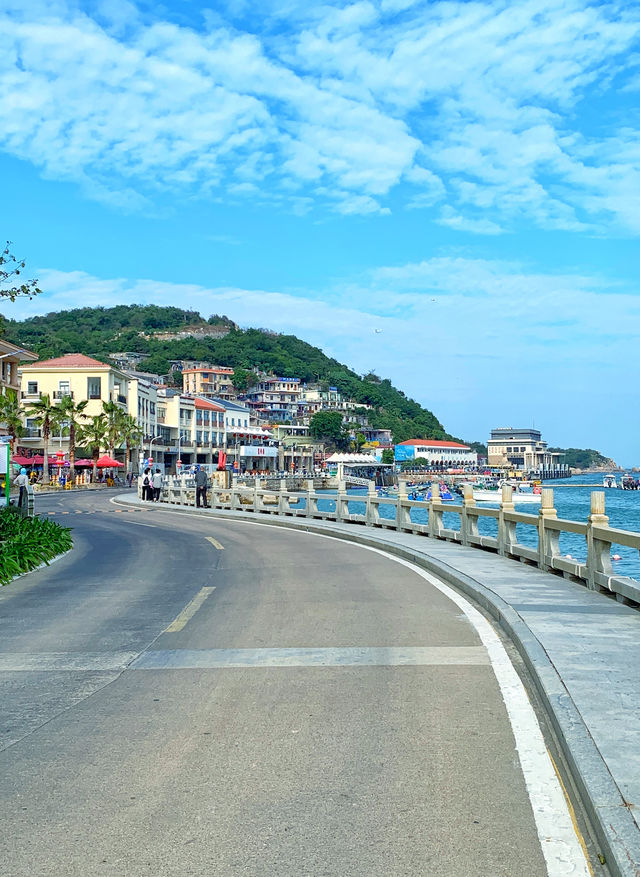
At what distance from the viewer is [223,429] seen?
14075 cm

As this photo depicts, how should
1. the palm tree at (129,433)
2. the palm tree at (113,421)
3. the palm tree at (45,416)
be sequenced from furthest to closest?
the palm tree at (129,433)
the palm tree at (113,421)
the palm tree at (45,416)

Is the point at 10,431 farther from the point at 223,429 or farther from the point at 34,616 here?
the point at 34,616

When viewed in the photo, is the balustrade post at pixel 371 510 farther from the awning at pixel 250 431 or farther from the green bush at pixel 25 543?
the awning at pixel 250 431

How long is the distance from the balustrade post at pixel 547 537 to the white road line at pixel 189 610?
17.4 feet

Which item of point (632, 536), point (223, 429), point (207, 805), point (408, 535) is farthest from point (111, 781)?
point (223, 429)

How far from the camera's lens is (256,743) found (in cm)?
571

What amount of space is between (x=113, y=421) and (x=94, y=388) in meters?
8.87

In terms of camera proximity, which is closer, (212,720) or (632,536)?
(212,720)

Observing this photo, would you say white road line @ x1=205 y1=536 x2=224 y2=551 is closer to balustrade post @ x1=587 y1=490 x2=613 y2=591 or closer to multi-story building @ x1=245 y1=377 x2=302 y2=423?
balustrade post @ x1=587 y1=490 x2=613 y2=591

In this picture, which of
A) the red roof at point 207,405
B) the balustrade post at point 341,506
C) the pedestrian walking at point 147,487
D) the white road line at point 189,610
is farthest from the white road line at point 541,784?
the red roof at point 207,405

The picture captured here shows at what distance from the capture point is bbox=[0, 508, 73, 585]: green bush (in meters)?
15.4

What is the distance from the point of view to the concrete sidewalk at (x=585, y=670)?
4.34 meters

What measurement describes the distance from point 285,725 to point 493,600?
519 centimetres

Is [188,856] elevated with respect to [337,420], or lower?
lower
